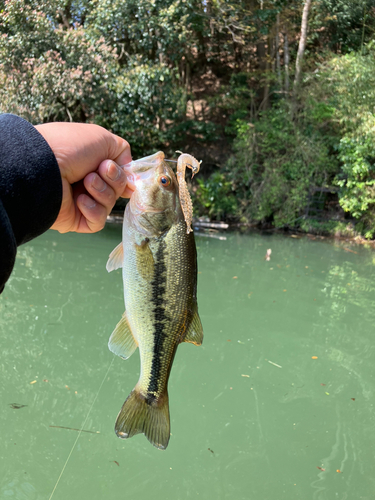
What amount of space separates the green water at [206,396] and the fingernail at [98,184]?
2.32m

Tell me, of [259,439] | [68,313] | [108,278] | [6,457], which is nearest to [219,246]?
[108,278]

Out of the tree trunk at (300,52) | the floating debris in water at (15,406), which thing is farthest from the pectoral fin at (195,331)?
the tree trunk at (300,52)

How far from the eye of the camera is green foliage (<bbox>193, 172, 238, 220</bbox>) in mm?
13766

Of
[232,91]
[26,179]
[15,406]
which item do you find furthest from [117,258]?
[232,91]

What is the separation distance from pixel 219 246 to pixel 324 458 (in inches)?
286

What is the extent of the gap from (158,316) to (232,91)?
15229 millimetres

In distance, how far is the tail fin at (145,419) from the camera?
159 centimetres

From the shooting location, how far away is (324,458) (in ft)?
11.2

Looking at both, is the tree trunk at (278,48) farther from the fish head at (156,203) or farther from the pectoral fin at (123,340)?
the pectoral fin at (123,340)

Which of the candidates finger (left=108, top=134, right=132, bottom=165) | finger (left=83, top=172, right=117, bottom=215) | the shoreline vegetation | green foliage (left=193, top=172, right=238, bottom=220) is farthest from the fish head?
green foliage (left=193, top=172, right=238, bottom=220)

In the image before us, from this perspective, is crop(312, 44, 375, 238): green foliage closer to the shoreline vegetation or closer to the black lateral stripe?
the shoreline vegetation

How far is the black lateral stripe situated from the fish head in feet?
0.21

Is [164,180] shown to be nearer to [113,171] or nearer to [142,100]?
[113,171]

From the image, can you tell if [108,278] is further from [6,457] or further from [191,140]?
[191,140]
